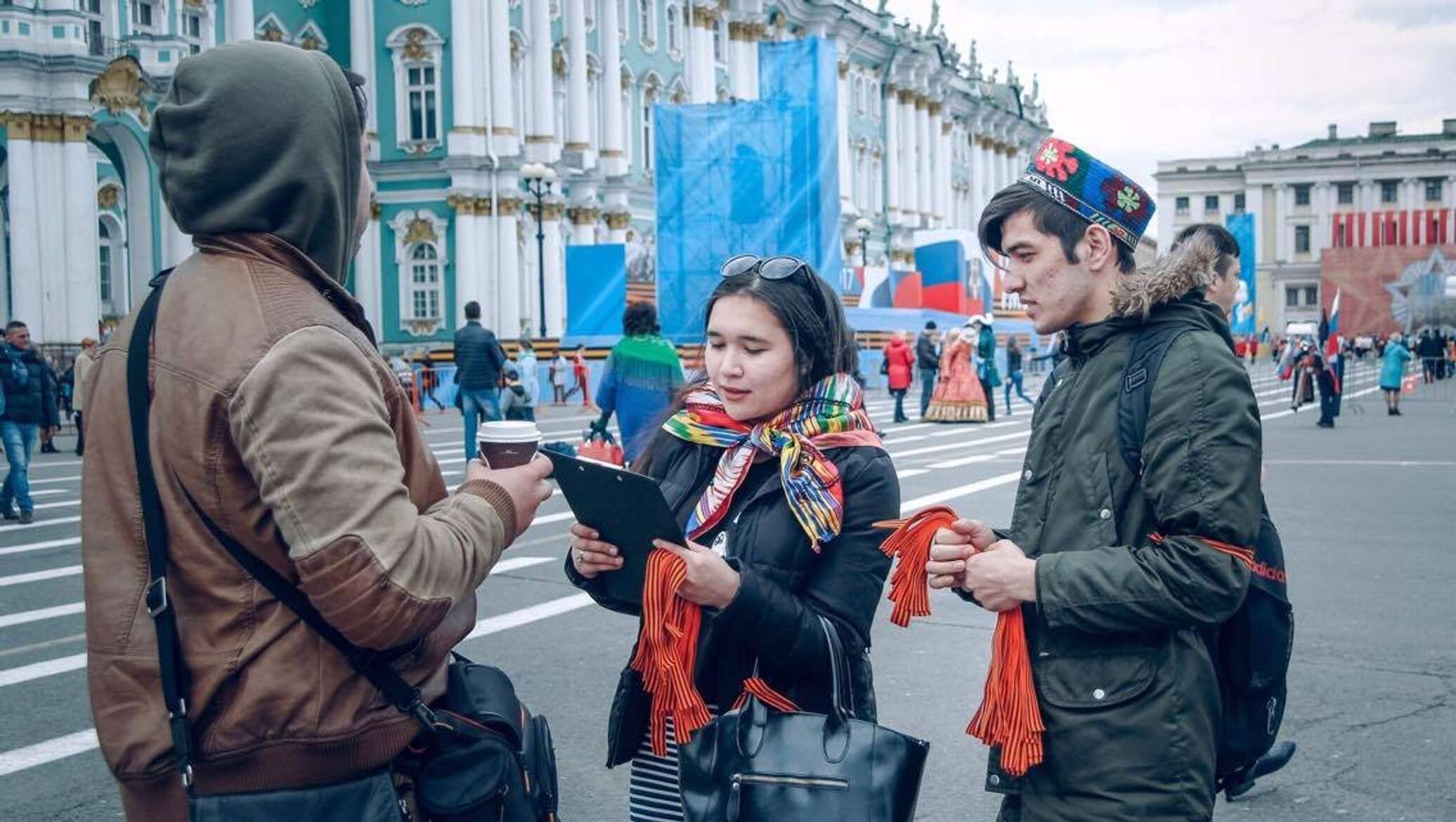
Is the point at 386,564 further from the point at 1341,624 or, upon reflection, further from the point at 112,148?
the point at 112,148

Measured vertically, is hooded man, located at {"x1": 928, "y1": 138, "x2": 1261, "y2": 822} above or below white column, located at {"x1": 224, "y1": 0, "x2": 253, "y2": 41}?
below

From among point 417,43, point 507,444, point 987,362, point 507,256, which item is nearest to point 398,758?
point 507,444

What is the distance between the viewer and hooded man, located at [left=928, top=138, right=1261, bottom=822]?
2609 millimetres

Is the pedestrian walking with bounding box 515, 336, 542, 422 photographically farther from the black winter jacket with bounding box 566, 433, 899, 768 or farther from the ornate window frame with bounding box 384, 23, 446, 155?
the black winter jacket with bounding box 566, 433, 899, 768

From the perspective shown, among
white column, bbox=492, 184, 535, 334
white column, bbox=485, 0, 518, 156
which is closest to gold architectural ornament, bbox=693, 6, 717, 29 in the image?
white column, bbox=485, 0, 518, 156

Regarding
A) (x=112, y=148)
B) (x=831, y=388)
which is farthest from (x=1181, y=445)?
(x=112, y=148)

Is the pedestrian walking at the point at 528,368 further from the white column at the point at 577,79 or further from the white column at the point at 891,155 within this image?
the white column at the point at 891,155

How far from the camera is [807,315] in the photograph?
3.27 metres

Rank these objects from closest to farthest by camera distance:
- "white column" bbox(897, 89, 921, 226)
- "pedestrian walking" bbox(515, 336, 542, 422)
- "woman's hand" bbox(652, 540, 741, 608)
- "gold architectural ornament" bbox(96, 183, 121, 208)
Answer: "woman's hand" bbox(652, 540, 741, 608), "pedestrian walking" bbox(515, 336, 542, 422), "gold architectural ornament" bbox(96, 183, 121, 208), "white column" bbox(897, 89, 921, 226)

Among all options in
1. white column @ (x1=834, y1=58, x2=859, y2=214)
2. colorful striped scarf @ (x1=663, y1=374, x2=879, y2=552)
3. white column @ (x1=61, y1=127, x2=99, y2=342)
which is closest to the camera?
colorful striped scarf @ (x1=663, y1=374, x2=879, y2=552)

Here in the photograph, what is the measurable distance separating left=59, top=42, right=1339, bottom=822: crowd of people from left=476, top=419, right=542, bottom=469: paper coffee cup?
0.03 metres

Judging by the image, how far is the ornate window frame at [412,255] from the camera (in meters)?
40.9

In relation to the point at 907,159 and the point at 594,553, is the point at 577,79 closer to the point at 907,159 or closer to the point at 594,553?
the point at 907,159

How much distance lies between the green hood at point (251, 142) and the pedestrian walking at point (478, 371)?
15.4 meters
